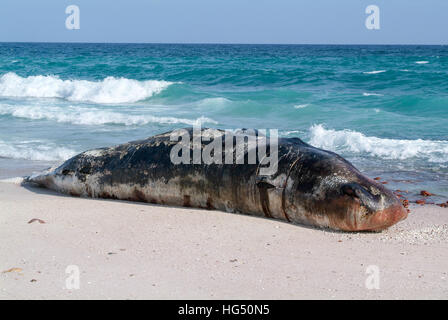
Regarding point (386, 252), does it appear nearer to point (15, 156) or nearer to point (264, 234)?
point (264, 234)

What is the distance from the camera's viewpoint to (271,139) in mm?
6352

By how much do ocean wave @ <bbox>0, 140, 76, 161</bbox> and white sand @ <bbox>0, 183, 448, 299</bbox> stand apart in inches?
150

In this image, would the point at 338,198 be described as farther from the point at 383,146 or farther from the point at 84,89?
the point at 84,89

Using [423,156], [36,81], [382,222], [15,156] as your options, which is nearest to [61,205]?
[382,222]

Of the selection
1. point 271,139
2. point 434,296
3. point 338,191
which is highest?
point 271,139

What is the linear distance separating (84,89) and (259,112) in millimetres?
10610

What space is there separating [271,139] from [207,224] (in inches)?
53.1

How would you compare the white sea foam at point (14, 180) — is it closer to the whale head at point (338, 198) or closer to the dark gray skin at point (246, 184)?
the dark gray skin at point (246, 184)

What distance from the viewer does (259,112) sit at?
18219 millimetres

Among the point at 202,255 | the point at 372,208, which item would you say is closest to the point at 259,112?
the point at 372,208
